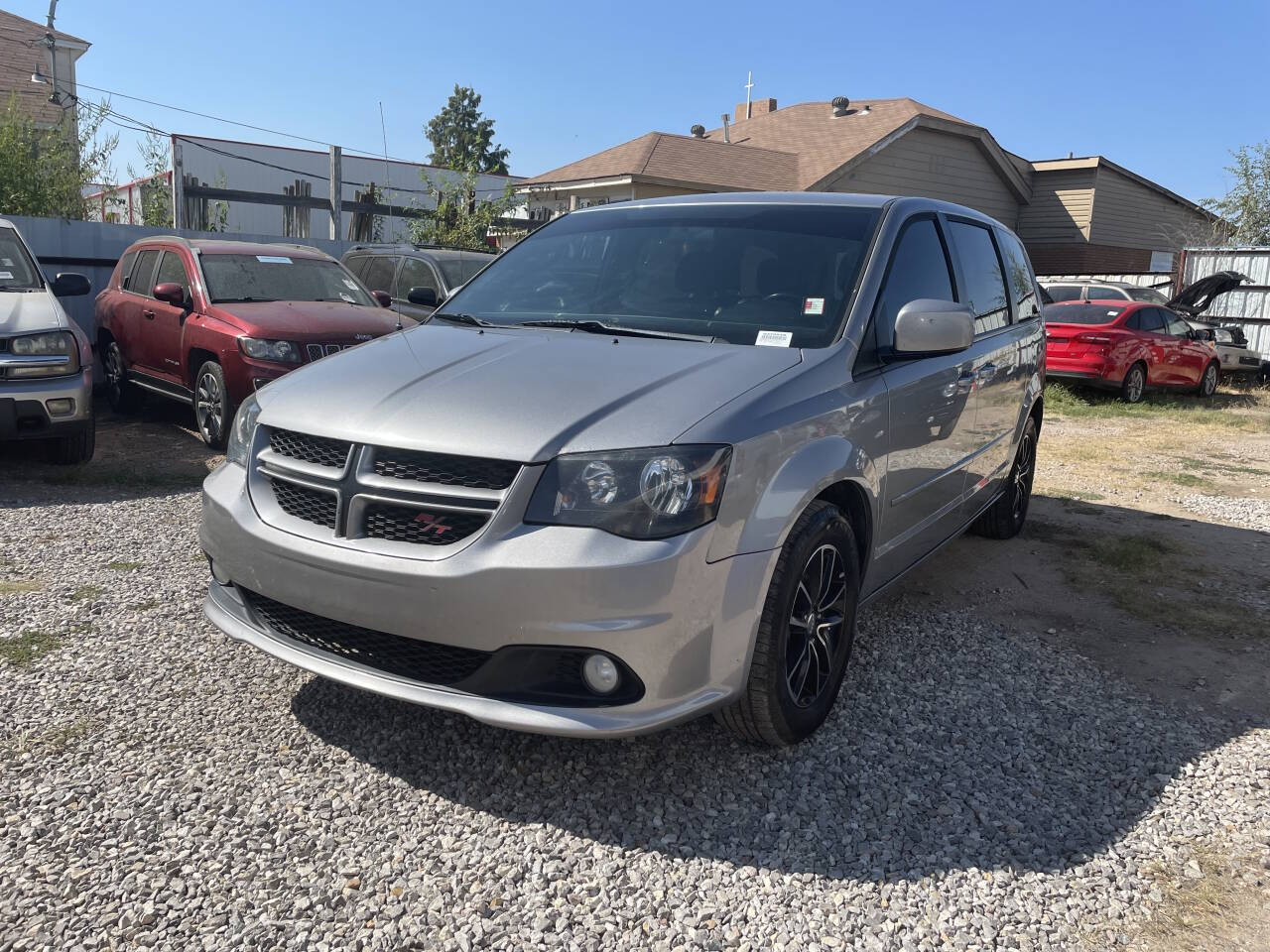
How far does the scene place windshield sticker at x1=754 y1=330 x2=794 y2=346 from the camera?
137 inches

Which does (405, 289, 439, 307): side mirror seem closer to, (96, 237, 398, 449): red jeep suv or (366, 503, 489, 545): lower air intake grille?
(366, 503, 489, 545): lower air intake grille

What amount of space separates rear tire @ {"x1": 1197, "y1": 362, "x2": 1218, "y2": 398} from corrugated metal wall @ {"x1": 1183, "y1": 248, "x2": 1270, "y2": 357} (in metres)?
3.31

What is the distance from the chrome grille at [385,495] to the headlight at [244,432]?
0.31 metres

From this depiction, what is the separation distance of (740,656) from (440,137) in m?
80.0

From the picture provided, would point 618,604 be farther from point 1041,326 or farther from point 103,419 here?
point 103,419

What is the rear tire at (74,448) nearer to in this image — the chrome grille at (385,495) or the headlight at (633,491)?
the chrome grille at (385,495)

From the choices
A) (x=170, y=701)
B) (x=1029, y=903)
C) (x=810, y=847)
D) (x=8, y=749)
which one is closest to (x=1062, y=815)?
(x=1029, y=903)

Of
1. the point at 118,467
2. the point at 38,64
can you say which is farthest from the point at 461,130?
the point at 118,467

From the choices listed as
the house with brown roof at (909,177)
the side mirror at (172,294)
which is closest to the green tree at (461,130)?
the house with brown roof at (909,177)

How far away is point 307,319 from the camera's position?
27.2 feet

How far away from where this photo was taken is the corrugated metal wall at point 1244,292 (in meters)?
18.9

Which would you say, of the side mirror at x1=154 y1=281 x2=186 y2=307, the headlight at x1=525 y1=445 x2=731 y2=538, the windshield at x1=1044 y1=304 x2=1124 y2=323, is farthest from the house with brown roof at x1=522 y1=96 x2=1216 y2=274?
the headlight at x1=525 y1=445 x2=731 y2=538

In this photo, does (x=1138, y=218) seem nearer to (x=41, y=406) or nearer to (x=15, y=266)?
(x=15, y=266)

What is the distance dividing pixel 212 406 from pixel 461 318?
500 cm
